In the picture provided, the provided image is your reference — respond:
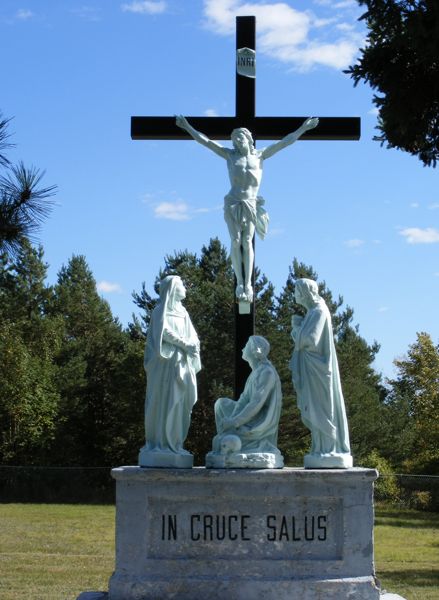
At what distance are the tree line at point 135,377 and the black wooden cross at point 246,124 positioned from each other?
17857 millimetres

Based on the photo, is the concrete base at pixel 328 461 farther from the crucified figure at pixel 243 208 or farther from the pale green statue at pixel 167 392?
the crucified figure at pixel 243 208

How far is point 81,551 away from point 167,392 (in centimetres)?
1028

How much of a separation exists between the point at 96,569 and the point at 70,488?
16788mm

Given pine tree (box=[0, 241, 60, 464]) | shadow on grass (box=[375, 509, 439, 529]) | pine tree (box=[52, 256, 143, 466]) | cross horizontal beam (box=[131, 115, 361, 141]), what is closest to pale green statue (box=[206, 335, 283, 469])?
cross horizontal beam (box=[131, 115, 361, 141])

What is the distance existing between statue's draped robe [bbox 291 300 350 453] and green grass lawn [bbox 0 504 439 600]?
4350mm

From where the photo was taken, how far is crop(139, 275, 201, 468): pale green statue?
29.3 feet

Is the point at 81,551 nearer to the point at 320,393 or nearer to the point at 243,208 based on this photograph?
the point at 243,208

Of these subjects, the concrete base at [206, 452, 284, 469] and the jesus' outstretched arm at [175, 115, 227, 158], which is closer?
the concrete base at [206, 452, 284, 469]

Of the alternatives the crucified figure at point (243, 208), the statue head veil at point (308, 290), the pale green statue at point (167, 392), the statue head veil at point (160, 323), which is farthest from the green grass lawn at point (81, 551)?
the statue head veil at point (308, 290)

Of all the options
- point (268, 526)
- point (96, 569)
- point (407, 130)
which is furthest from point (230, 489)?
point (96, 569)

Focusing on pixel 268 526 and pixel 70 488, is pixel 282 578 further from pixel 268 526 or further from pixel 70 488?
pixel 70 488

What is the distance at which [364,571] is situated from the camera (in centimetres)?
867

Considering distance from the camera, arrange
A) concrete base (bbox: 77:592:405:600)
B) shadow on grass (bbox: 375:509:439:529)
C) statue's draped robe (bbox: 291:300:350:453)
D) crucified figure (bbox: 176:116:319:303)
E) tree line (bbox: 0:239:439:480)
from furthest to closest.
A: 1. tree line (bbox: 0:239:439:480)
2. shadow on grass (bbox: 375:509:439:529)
3. crucified figure (bbox: 176:116:319:303)
4. concrete base (bbox: 77:592:405:600)
5. statue's draped robe (bbox: 291:300:350:453)

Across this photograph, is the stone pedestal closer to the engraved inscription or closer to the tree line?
the engraved inscription
